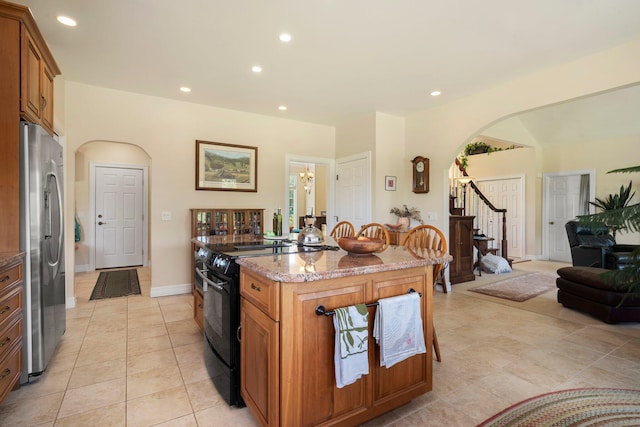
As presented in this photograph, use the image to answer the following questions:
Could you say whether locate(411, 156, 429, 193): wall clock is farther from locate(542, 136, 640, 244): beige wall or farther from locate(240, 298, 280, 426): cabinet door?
locate(542, 136, 640, 244): beige wall

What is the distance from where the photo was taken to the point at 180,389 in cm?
206

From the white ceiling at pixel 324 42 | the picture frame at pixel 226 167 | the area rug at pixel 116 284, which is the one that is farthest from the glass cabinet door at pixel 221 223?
the white ceiling at pixel 324 42

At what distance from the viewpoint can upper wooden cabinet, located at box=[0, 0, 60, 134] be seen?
77.1 inches

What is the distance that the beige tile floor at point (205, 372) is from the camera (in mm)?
1804

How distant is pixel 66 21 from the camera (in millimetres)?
2547

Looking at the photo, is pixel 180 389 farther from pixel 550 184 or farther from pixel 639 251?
pixel 550 184

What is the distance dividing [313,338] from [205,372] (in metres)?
1.30

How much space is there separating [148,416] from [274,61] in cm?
311

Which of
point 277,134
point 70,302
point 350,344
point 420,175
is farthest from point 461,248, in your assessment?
point 70,302

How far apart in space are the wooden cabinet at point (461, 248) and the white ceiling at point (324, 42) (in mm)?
1925

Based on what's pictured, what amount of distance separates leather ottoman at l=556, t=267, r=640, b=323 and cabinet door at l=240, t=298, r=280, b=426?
131 inches

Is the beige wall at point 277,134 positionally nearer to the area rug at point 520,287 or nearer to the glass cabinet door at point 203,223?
the glass cabinet door at point 203,223

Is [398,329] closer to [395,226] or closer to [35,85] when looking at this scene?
[35,85]

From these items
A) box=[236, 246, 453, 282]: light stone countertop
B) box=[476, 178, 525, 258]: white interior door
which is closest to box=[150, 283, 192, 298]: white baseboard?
box=[236, 246, 453, 282]: light stone countertop
